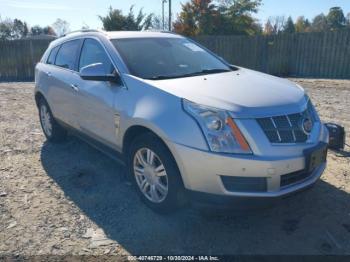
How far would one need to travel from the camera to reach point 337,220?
136 inches

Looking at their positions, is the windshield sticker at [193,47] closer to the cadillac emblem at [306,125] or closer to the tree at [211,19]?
the cadillac emblem at [306,125]

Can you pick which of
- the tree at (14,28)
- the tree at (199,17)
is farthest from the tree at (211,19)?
the tree at (14,28)

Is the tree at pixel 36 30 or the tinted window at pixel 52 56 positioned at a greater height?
the tree at pixel 36 30

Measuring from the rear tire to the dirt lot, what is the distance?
32.1 inches

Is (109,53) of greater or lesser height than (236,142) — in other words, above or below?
above

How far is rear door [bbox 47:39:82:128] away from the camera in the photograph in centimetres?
480

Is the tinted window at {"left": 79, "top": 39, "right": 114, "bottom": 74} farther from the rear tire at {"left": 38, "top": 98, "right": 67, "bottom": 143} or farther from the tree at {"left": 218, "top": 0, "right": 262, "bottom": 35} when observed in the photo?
the tree at {"left": 218, "top": 0, "right": 262, "bottom": 35}

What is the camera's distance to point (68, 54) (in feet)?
17.2

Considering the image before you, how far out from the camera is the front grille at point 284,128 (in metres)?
2.94

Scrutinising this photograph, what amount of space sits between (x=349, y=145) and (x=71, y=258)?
431cm

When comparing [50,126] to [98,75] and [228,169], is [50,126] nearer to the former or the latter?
[98,75]

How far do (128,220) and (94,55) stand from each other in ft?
6.83

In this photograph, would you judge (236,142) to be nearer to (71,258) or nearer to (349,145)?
(71,258)

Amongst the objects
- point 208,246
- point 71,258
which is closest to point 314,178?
point 208,246
